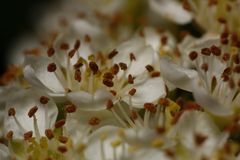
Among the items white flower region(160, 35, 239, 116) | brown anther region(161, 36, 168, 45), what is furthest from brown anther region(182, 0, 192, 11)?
white flower region(160, 35, 239, 116)

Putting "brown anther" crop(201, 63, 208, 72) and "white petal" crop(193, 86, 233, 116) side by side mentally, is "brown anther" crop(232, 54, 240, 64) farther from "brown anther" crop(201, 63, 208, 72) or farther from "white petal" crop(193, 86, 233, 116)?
"white petal" crop(193, 86, 233, 116)

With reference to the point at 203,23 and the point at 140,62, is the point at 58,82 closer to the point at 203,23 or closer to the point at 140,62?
the point at 140,62

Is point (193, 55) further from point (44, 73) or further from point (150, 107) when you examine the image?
point (44, 73)

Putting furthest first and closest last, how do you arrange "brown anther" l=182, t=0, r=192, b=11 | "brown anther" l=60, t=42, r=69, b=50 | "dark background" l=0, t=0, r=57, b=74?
"dark background" l=0, t=0, r=57, b=74 < "brown anther" l=182, t=0, r=192, b=11 < "brown anther" l=60, t=42, r=69, b=50

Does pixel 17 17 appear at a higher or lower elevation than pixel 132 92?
lower

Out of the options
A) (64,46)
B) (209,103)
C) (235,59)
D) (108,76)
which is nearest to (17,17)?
(64,46)
